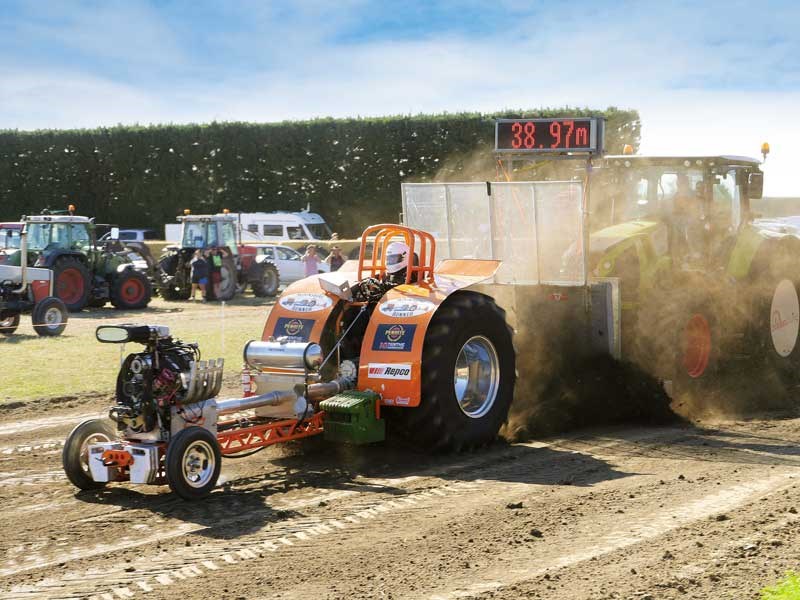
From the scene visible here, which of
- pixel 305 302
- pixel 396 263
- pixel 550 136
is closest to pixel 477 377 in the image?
pixel 396 263

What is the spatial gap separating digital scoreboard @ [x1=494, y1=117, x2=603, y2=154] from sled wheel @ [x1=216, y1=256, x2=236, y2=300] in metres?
15.3

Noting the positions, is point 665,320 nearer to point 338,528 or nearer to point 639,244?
point 639,244

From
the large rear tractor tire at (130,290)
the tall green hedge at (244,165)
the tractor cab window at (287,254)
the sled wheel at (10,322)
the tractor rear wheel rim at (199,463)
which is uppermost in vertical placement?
the tall green hedge at (244,165)

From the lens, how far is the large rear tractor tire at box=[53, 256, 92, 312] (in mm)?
20453

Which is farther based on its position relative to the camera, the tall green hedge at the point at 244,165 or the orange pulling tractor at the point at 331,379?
the tall green hedge at the point at 244,165

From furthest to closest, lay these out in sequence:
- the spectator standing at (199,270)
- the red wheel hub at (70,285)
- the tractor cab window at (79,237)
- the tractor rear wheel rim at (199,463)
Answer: the spectator standing at (199,270)
the tractor cab window at (79,237)
the red wheel hub at (70,285)
the tractor rear wheel rim at (199,463)

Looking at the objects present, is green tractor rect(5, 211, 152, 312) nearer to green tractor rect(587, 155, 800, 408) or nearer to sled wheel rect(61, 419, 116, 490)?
green tractor rect(587, 155, 800, 408)

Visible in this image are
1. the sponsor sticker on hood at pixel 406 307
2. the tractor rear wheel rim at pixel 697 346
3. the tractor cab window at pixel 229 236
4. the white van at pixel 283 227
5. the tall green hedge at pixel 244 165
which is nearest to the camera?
the sponsor sticker on hood at pixel 406 307

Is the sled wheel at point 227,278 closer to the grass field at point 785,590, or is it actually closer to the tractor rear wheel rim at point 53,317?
the tractor rear wheel rim at point 53,317

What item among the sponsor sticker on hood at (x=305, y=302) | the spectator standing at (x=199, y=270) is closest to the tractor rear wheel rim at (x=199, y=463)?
the sponsor sticker on hood at (x=305, y=302)

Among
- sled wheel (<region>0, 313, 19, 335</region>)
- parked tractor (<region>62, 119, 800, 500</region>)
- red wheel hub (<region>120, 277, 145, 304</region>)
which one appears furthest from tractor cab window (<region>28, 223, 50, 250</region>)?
parked tractor (<region>62, 119, 800, 500</region>)

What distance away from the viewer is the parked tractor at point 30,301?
16219 millimetres

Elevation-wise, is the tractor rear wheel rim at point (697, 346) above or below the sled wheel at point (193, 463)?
above

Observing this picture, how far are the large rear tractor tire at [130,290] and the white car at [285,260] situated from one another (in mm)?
5379
